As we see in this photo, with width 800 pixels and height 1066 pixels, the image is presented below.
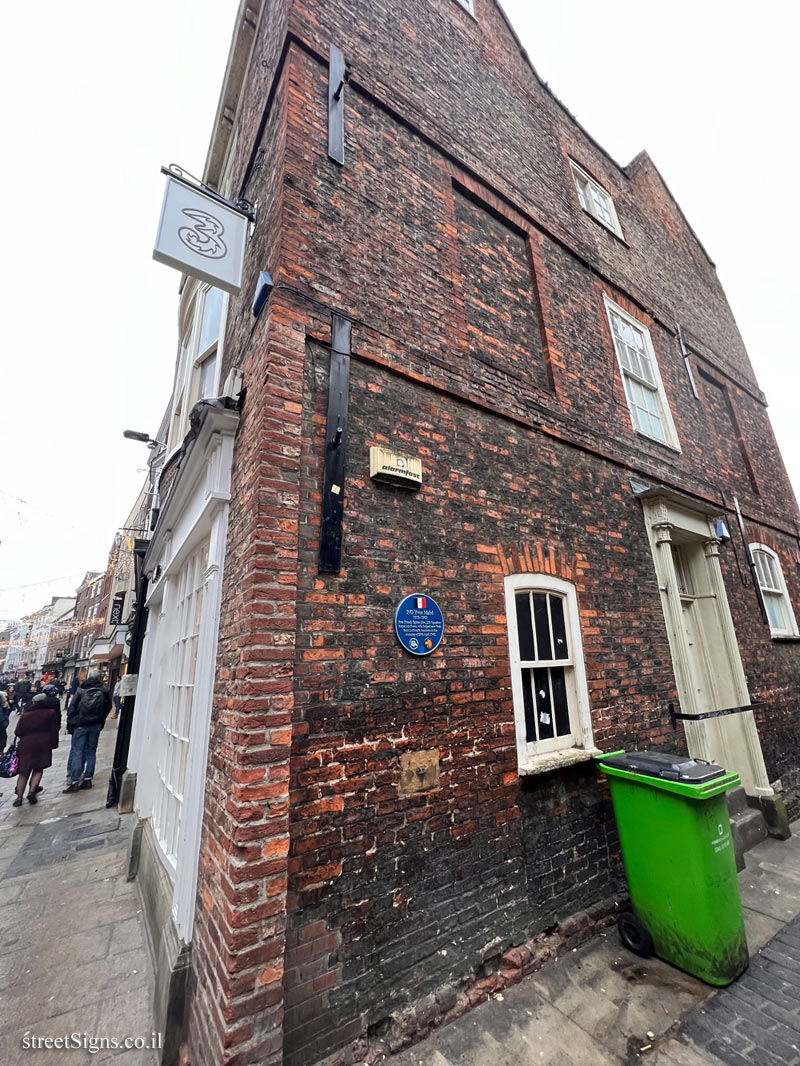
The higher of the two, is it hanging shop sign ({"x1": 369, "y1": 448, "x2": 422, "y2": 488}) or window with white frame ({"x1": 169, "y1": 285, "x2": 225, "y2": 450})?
window with white frame ({"x1": 169, "y1": 285, "x2": 225, "y2": 450})

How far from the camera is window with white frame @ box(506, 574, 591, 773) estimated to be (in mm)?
3891

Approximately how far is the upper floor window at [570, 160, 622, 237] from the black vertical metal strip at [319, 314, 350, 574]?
693 centimetres

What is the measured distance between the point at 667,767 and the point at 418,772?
1.92m

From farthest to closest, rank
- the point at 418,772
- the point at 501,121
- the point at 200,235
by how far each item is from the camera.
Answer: the point at 501,121
the point at 200,235
the point at 418,772

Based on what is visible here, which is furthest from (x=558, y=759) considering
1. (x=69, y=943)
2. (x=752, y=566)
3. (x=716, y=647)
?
(x=752, y=566)

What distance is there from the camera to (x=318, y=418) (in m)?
3.28

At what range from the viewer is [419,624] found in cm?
331

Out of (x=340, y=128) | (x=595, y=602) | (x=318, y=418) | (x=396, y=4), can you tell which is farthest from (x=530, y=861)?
(x=396, y=4)

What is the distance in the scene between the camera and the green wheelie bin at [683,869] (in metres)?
3.07

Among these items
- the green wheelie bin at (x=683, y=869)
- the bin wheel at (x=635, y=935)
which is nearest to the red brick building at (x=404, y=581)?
the bin wheel at (x=635, y=935)

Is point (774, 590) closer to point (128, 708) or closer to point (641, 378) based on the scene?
point (641, 378)

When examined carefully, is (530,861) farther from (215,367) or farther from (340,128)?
(340,128)

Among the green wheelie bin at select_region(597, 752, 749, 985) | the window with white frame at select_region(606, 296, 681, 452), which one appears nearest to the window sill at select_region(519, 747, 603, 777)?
the green wheelie bin at select_region(597, 752, 749, 985)

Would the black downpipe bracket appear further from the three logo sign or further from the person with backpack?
the three logo sign
